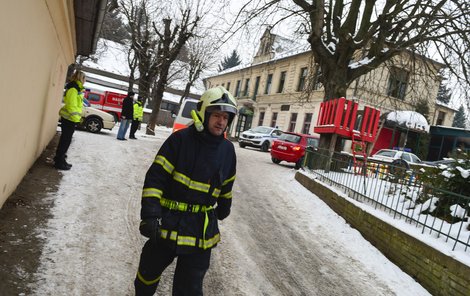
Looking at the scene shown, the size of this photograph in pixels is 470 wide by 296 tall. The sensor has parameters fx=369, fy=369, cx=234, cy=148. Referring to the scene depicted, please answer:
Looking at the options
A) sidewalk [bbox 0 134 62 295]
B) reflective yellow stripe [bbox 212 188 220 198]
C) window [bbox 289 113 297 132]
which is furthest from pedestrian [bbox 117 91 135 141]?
window [bbox 289 113 297 132]

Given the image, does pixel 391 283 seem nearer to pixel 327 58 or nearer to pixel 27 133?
pixel 27 133

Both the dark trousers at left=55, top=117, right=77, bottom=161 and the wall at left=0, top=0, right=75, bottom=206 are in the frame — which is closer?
the wall at left=0, top=0, right=75, bottom=206

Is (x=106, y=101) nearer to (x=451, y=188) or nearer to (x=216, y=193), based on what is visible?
(x=451, y=188)

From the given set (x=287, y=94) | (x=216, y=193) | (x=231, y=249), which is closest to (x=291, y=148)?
(x=231, y=249)

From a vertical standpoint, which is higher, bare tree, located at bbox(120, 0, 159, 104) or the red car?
bare tree, located at bbox(120, 0, 159, 104)

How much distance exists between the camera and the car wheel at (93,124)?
1373cm

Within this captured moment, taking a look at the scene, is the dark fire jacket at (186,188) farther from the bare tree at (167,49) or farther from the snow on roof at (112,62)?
the snow on roof at (112,62)

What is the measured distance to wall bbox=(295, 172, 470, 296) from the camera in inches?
174

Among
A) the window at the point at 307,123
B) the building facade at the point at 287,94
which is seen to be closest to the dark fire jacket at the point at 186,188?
the building facade at the point at 287,94

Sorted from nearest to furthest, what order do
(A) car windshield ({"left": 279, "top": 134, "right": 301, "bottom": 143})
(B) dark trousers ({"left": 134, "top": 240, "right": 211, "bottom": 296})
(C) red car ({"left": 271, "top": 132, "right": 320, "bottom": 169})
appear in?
(B) dark trousers ({"left": 134, "top": 240, "right": 211, "bottom": 296}) → (C) red car ({"left": 271, "top": 132, "right": 320, "bottom": 169}) → (A) car windshield ({"left": 279, "top": 134, "right": 301, "bottom": 143})

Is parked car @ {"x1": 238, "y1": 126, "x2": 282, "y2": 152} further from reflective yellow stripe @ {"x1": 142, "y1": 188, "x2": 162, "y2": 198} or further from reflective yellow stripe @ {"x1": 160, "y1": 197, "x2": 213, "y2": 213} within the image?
reflective yellow stripe @ {"x1": 142, "y1": 188, "x2": 162, "y2": 198}

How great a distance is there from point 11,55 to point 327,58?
10786 millimetres

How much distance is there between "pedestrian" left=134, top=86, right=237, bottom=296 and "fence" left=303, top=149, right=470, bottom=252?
378 cm

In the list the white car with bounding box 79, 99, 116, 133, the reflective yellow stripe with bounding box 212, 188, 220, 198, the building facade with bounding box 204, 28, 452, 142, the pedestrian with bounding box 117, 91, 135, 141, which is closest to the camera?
the reflective yellow stripe with bounding box 212, 188, 220, 198
